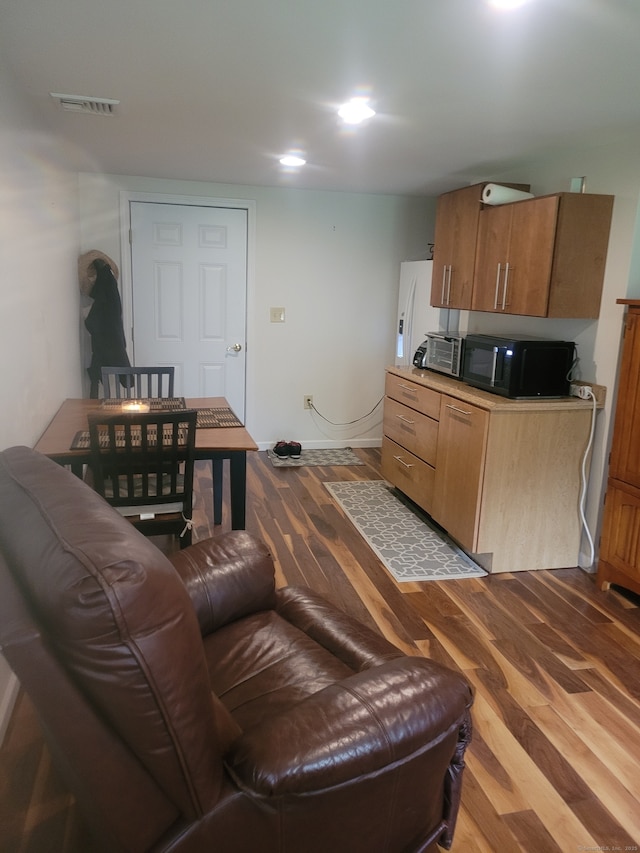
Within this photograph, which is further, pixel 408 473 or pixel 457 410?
pixel 408 473

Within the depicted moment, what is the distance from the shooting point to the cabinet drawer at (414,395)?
3652 mm

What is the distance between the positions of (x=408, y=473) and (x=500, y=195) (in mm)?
1784

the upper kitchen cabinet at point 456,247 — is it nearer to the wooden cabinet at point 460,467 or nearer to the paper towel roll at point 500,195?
the paper towel roll at point 500,195

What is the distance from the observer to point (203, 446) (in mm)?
2723

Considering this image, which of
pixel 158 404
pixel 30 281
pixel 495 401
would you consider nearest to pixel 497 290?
pixel 495 401

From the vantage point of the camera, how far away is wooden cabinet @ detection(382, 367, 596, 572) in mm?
3109

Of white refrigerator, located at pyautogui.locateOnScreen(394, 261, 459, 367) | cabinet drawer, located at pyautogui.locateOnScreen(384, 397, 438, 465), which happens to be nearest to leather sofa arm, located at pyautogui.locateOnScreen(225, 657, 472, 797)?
cabinet drawer, located at pyautogui.locateOnScreen(384, 397, 438, 465)

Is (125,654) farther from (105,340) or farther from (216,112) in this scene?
(105,340)

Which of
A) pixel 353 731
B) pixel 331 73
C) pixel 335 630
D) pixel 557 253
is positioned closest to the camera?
pixel 353 731

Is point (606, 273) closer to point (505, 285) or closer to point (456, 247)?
point (505, 285)

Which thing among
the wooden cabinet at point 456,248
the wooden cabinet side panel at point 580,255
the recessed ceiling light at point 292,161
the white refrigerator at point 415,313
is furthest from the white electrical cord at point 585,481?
the recessed ceiling light at point 292,161

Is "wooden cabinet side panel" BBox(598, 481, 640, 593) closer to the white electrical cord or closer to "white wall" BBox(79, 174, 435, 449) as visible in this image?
the white electrical cord

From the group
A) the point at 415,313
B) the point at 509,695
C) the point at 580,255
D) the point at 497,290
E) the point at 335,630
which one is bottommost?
the point at 509,695

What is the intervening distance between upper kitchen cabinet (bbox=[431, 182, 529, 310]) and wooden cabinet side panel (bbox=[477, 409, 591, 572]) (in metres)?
1.03
